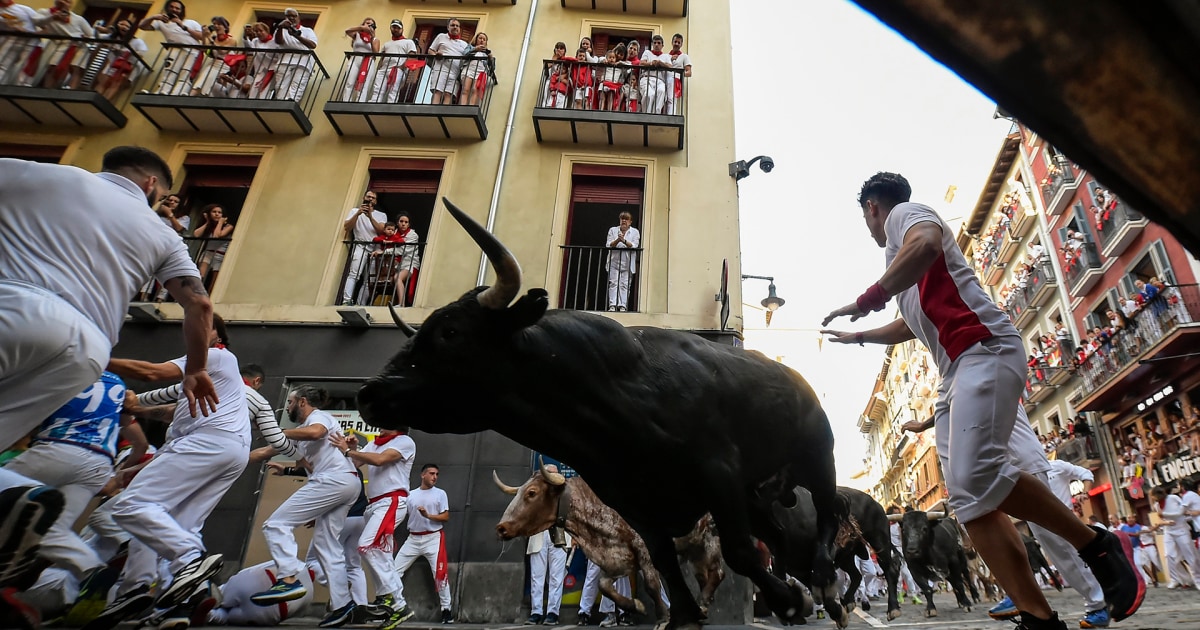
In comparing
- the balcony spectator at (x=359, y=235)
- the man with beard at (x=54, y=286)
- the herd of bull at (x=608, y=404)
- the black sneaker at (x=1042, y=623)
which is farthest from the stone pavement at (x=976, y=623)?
the balcony spectator at (x=359, y=235)

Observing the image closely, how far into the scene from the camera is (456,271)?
11297 mm

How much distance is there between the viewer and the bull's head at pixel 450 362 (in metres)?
3.11

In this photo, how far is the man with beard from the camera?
2406mm

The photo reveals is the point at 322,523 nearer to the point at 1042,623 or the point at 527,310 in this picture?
the point at 527,310

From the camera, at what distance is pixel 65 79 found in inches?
486

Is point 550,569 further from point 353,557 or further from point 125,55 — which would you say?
point 125,55

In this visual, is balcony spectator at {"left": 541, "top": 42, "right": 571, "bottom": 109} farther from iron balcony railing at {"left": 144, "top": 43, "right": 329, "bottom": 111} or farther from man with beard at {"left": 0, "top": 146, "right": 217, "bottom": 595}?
man with beard at {"left": 0, "top": 146, "right": 217, "bottom": 595}

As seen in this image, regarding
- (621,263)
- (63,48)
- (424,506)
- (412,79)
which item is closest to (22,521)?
(424,506)

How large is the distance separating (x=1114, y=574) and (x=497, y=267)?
9.98 feet

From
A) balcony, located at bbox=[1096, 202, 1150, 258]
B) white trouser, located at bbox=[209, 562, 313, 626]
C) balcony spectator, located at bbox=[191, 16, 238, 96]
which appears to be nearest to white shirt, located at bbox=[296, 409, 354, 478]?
white trouser, located at bbox=[209, 562, 313, 626]

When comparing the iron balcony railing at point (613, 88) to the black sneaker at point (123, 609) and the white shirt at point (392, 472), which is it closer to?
the white shirt at point (392, 472)

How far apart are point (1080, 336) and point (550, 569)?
27270mm

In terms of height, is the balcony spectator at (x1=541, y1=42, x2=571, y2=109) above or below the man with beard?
above

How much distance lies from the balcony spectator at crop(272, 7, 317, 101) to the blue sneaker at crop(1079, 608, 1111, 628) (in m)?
14.0
